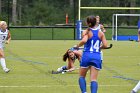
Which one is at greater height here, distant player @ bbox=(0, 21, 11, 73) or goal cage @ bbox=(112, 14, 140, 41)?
distant player @ bbox=(0, 21, 11, 73)

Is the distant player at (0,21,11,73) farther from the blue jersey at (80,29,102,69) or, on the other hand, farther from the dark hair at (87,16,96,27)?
the dark hair at (87,16,96,27)

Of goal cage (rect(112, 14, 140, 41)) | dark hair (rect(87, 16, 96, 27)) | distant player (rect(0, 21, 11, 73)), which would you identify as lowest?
goal cage (rect(112, 14, 140, 41))

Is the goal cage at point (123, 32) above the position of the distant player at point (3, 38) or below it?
below

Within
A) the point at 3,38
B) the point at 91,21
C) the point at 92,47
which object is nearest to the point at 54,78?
the point at 3,38

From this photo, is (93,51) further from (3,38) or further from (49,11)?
(49,11)

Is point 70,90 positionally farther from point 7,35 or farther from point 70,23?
point 70,23

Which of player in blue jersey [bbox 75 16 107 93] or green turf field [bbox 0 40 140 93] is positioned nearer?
player in blue jersey [bbox 75 16 107 93]

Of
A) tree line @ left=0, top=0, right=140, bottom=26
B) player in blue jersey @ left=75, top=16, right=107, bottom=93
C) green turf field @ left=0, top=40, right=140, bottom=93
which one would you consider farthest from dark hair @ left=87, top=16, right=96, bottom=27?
tree line @ left=0, top=0, right=140, bottom=26

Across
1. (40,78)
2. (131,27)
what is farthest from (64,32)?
(40,78)

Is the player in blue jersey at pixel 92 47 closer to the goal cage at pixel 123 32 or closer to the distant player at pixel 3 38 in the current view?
the distant player at pixel 3 38

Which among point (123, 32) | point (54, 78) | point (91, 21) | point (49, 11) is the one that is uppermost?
point (91, 21)

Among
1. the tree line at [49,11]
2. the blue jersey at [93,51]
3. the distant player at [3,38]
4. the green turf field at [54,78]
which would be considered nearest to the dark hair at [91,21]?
the blue jersey at [93,51]

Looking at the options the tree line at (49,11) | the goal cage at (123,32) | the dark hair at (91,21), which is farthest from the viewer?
the tree line at (49,11)

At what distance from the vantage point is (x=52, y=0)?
5566cm
